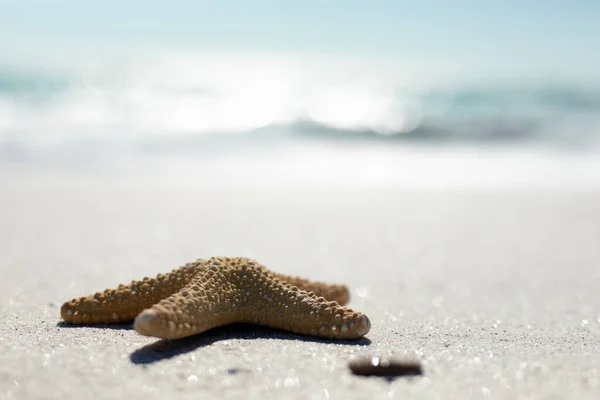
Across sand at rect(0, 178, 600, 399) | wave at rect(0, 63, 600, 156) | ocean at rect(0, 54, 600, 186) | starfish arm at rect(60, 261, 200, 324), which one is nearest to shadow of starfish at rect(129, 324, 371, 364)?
sand at rect(0, 178, 600, 399)

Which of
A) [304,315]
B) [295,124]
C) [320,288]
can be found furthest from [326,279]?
[295,124]

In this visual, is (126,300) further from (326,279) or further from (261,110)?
(261,110)

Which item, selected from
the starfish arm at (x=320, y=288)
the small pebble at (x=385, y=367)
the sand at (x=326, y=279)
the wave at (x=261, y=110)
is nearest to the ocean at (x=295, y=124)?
the wave at (x=261, y=110)

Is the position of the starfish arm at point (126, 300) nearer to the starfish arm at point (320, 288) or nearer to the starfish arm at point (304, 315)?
the starfish arm at point (304, 315)

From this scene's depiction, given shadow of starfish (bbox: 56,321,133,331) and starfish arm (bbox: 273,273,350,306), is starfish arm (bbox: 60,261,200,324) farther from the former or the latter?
starfish arm (bbox: 273,273,350,306)

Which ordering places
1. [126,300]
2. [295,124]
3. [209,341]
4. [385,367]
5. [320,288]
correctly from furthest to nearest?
[295,124] < [320,288] < [126,300] < [209,341] < [385,367]

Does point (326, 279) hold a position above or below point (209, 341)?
above

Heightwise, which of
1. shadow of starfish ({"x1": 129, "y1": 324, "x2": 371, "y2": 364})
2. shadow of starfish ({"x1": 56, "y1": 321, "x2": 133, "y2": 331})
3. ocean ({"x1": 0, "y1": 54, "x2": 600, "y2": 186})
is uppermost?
ocean ({"x1": 0, "y1": 54, "x2": 600, "y2": 186})
